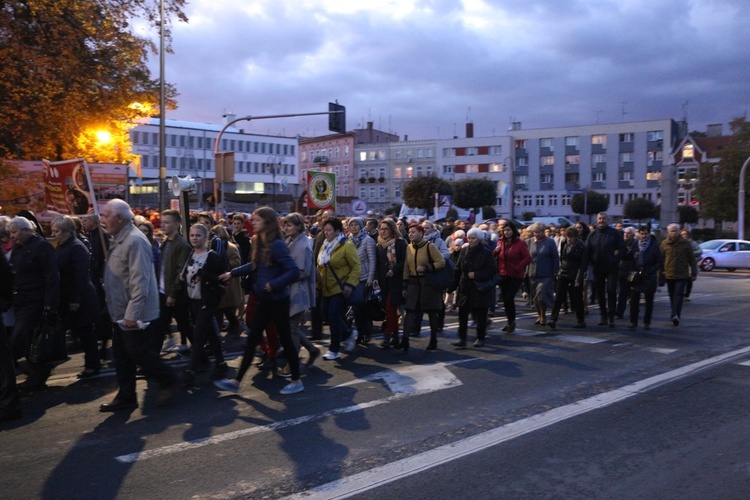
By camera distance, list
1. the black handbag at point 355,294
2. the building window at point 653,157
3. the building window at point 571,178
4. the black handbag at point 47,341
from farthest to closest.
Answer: the building window at point 571,178 < the building window at point 653,157 < the black handbag at point 355,294 < the black handbag at point 47,341

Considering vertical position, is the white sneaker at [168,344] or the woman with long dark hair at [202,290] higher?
the woman with long dark hair at [202,290]

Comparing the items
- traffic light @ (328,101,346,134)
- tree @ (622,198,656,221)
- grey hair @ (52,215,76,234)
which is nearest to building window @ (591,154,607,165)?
tree @ (622,198,656,221)

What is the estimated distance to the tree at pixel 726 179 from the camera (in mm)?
47344

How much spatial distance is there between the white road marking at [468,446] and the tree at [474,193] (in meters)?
60.7

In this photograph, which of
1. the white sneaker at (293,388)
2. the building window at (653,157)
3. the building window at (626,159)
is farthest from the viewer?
the building window at (626,159)

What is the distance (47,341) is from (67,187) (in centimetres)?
607

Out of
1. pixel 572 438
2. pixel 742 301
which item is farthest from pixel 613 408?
pixel 742 301

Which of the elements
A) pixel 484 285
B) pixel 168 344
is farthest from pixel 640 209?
pixel 168 344

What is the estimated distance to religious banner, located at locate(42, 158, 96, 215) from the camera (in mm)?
12133

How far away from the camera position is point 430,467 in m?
4.78

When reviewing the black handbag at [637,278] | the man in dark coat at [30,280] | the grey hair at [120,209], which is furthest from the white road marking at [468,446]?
the black handbag at [637,278]

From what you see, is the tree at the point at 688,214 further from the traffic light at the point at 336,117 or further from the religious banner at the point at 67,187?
the religious banner at the point at 67,187

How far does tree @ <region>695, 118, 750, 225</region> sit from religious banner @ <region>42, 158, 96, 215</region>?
46075 millimetres

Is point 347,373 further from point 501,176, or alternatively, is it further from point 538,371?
point 501,176
